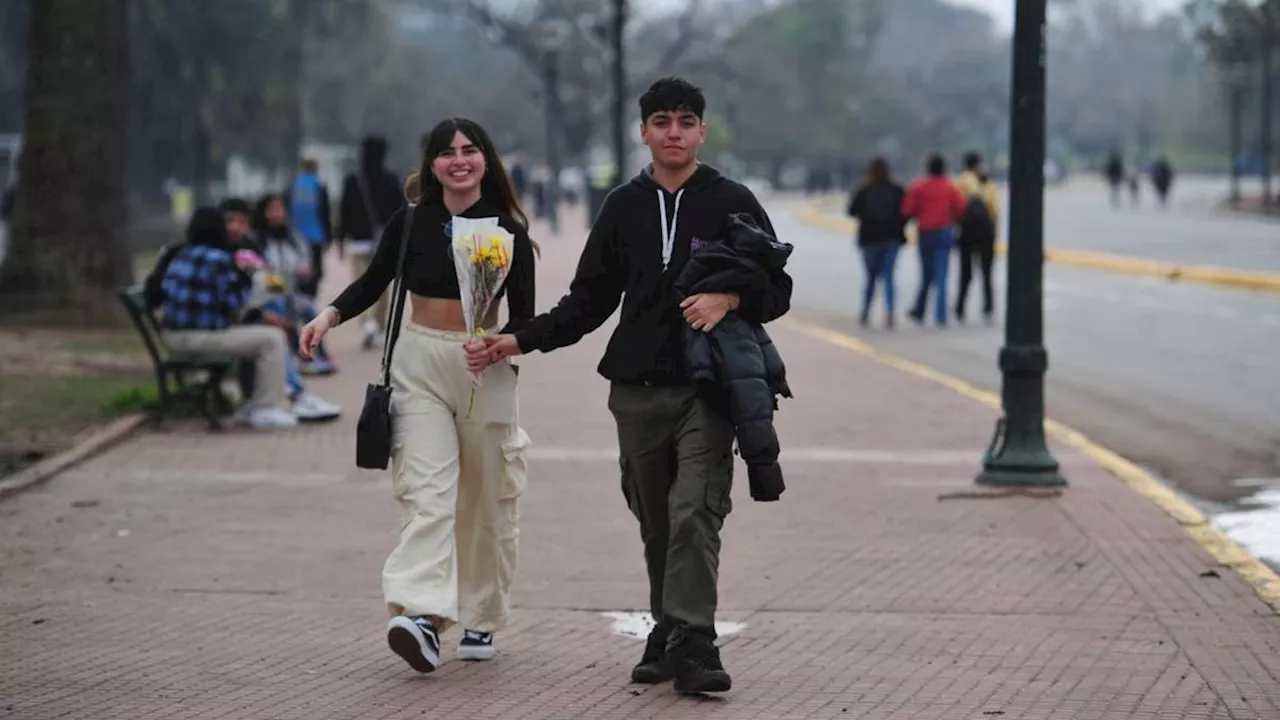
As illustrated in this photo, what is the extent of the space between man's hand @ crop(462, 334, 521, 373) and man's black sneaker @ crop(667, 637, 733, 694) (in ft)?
3.47

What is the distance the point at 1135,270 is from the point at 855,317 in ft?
30.4

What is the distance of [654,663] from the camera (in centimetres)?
663

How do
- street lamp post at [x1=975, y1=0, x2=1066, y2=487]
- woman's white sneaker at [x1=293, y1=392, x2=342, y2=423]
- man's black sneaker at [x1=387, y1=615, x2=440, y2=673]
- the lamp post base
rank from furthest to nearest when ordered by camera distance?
1. woman's white sneaker at [x1=293, y1=392, x2=342, y2=423]
2. the lamp post base
3. street lamp post at [x1=975, y1=0, x2=1066, y2=487]
4. man's black sneaker at [x1=387, y1=615, x2=440, y2=673]

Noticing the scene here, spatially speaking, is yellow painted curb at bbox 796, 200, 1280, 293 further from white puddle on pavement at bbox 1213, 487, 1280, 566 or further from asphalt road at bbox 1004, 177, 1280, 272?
white puddle on pavement at bbox 1213, 487, 1280, 566

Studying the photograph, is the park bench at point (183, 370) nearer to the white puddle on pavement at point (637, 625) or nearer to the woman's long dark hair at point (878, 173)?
the white puddle on pavement at point (637, 625)

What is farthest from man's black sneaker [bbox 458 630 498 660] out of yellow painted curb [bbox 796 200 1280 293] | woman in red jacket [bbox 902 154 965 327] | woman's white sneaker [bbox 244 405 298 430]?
yellow painted curb [bbox 796 200 1280 293]

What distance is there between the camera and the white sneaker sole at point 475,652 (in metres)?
7.04

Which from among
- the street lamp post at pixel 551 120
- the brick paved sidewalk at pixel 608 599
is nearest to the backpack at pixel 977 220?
the brick paved sidewalk at pixel 608 599

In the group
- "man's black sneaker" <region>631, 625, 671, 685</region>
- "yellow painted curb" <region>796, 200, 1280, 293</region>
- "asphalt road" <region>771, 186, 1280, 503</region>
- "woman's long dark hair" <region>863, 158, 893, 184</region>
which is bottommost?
"yellow painted curb" <region>796, 200, 1280, 293</region>

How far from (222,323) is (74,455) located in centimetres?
159

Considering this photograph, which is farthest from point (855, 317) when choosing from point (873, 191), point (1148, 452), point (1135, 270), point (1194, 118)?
point (1194, 118)

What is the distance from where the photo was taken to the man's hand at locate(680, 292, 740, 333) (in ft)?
20.4

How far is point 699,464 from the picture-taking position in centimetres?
638

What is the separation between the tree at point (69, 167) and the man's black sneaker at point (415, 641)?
13222 mm
